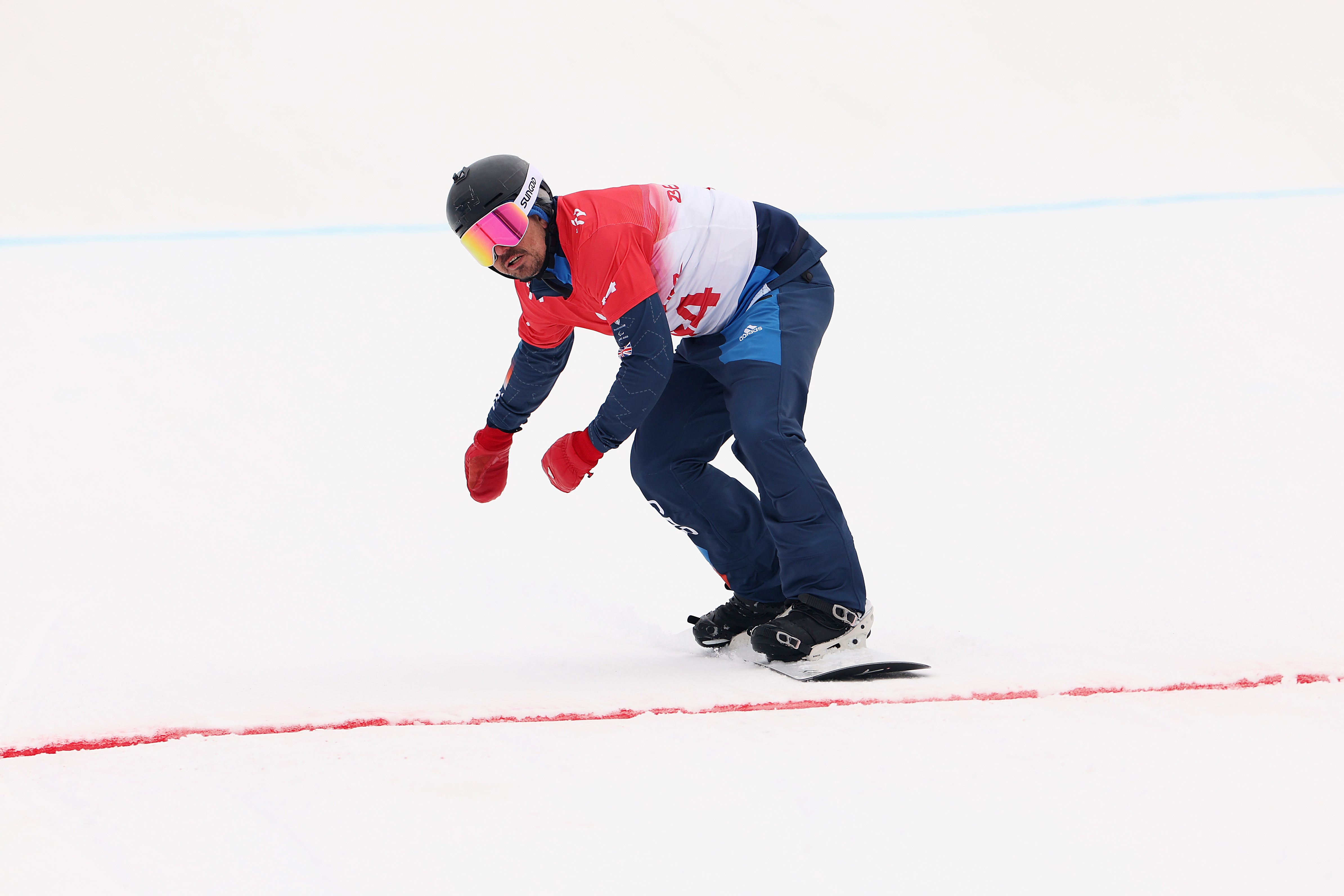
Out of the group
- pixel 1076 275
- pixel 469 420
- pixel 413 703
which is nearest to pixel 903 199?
pixel 1076 275

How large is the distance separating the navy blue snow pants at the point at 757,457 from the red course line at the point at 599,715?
327 millimetres

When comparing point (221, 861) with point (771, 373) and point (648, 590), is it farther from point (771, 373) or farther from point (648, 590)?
point (648, 590)

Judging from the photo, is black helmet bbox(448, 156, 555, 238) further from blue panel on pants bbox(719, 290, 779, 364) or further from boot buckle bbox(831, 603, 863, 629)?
boot buckle bbox(831, 603, 863, 629)

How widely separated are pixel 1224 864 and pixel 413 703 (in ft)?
4.56

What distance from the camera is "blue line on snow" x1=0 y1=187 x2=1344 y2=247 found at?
22.3ft

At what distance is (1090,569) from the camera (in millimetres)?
2963

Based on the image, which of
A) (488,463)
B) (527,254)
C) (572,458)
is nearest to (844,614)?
(572,458)

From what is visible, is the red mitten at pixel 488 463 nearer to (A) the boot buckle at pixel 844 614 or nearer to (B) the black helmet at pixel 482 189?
(B) the black helmet at pixel 482 189

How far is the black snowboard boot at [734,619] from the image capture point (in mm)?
2549

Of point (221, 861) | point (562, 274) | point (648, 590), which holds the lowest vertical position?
point (648, 590)

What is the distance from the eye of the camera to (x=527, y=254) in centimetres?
213

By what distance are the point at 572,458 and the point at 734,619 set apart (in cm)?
64

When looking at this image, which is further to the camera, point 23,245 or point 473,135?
point 473,135

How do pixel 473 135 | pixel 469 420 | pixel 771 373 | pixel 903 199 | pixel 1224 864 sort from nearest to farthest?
pixel 1224 864 < pixel 771 373 < pixel 469 420 < pixel 903 199 < pixel 473 135
